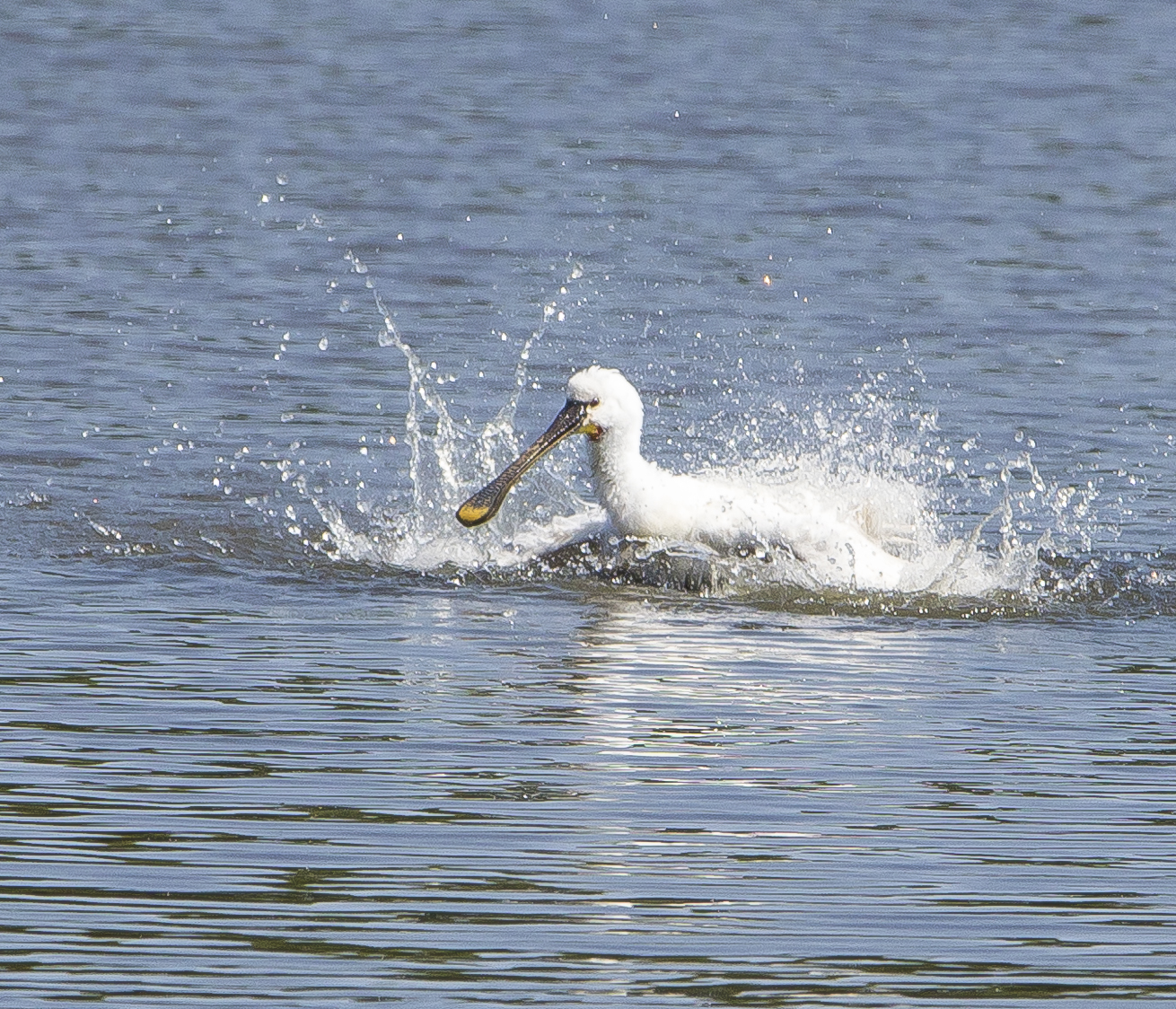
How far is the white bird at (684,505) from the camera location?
33.6ft

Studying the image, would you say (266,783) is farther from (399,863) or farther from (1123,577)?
(1123,577)

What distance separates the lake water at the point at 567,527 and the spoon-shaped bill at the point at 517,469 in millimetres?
176

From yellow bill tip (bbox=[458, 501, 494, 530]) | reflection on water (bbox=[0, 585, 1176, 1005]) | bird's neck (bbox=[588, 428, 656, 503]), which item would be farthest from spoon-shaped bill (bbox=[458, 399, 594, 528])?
reflection on water (bbox=[0, 585, 1176, 1005])

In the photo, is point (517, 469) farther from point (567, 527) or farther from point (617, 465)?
point (617, 465)

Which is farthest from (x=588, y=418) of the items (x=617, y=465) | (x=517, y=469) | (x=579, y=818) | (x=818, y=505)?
(x=579, y=818)

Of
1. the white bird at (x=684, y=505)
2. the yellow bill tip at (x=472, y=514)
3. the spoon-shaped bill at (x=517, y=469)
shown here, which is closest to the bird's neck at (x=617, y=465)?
the white bird at (x=684, y=505)

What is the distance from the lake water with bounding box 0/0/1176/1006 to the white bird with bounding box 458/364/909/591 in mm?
127

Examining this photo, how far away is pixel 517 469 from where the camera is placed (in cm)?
1088

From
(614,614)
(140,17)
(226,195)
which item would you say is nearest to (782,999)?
(614,614)

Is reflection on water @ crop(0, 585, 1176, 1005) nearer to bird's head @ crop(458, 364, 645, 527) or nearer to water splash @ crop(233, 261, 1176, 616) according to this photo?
water splash @ crop(233, 261, 1176, 616)

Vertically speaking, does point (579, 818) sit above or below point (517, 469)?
above

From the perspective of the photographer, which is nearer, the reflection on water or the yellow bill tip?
the reflection on water

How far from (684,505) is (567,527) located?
60 cm

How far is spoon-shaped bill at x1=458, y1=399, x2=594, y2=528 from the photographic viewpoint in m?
10.6
